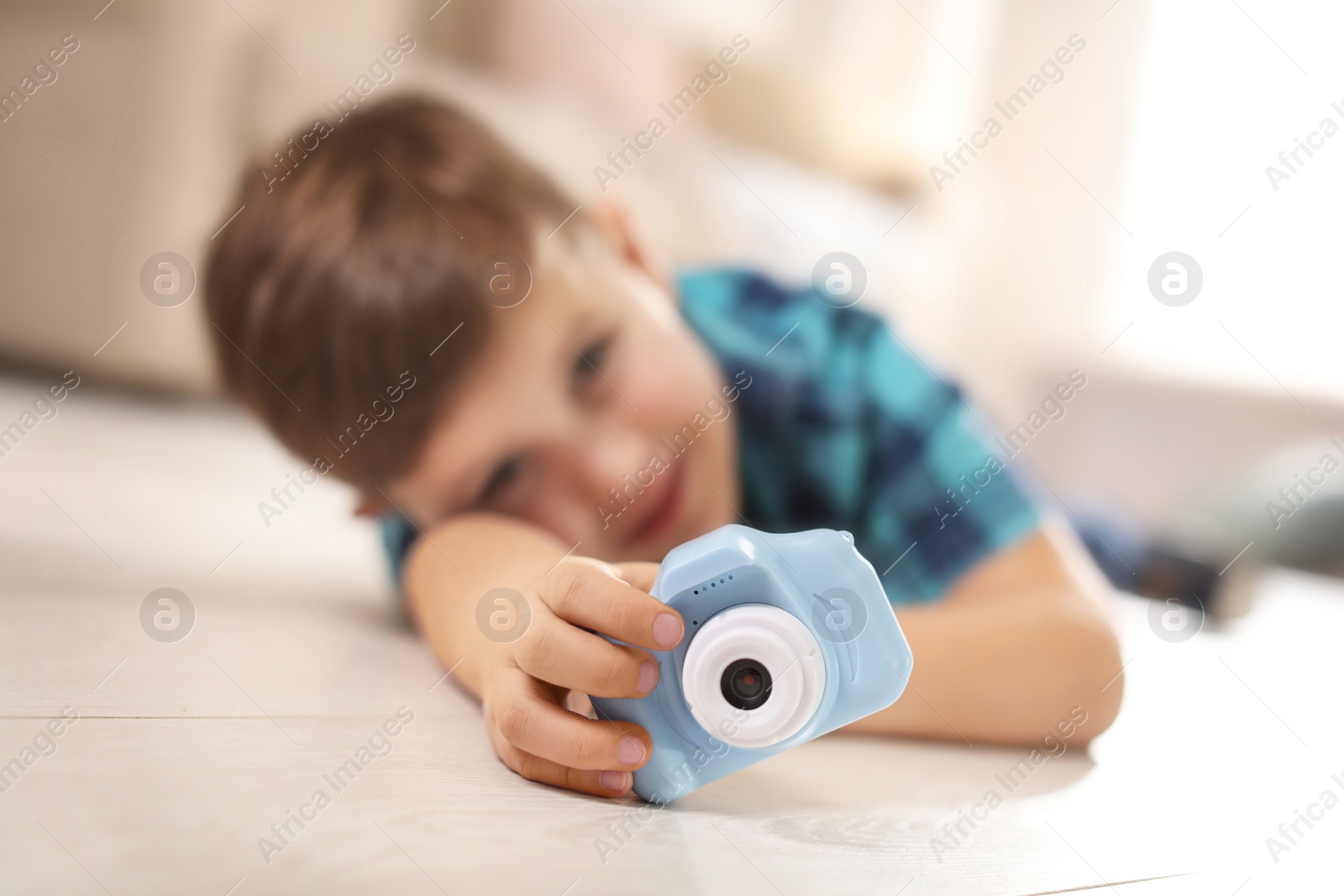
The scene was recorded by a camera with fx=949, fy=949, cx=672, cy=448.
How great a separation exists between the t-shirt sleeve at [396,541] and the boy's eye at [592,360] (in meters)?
0.17

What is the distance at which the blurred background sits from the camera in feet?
4.97

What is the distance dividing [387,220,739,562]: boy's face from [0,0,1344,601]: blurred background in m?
0.59

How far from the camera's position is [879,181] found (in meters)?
1.95

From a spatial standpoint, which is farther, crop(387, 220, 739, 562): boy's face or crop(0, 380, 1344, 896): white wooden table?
crop(387, 220, 739, 562): boy's face

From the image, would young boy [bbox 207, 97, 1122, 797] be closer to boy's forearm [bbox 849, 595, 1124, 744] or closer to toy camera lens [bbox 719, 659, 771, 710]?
boy's forearm [bbox 849, 595, 1124, 744]

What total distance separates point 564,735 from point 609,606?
5cm

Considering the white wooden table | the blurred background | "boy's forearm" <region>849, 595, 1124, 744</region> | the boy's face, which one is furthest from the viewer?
the blurred background

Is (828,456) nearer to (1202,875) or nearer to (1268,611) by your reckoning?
(1202,875)

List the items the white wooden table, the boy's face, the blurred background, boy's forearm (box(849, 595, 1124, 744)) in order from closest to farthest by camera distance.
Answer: the white wooden table
boy's forearm (box(849, 595, 1124, 744))
the boy's face
the blurred background

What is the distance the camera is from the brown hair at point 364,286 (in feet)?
1.98

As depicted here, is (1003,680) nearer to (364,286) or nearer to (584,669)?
(584,669)

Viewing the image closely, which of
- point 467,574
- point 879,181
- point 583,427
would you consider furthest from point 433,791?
point 879,181

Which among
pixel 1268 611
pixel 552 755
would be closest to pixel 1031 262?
pixel 1268 611

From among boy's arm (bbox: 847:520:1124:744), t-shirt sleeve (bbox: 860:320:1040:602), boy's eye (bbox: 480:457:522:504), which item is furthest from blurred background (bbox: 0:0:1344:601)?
boy's arm (bbox: 847:520:1124:744)
